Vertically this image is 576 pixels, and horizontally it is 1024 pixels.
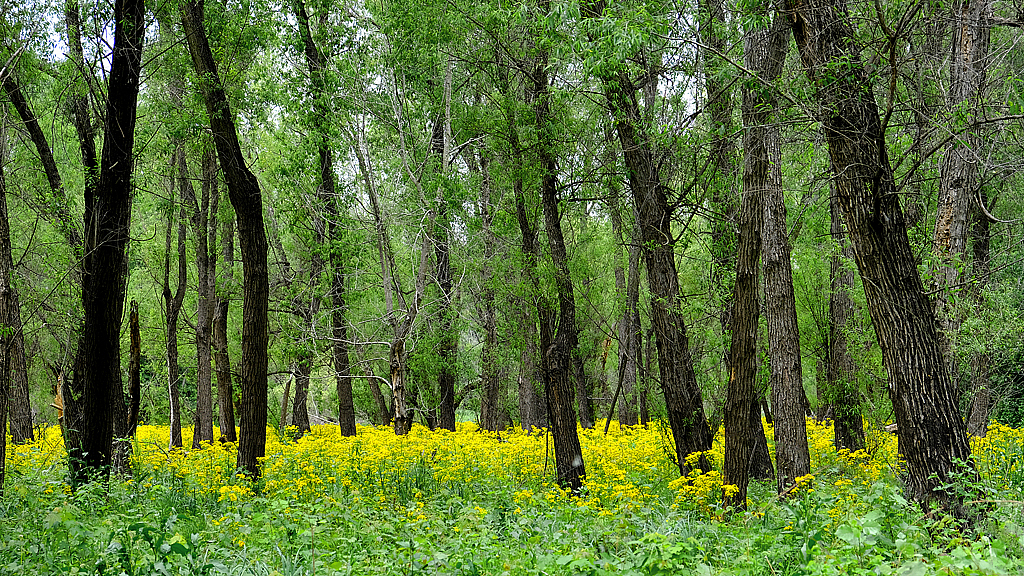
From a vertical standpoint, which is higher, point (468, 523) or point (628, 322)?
point (628, 322)

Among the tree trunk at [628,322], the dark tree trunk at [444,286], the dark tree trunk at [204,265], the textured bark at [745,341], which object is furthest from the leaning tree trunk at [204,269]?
the textured bark at [745,341]

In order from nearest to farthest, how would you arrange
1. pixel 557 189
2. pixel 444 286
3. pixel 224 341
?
pixel 557 189
pixel 224 341
pixel 444 286

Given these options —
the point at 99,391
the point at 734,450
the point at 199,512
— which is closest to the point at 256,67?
the point at 99,391

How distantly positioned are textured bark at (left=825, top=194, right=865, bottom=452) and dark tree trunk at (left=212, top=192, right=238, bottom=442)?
1081cm

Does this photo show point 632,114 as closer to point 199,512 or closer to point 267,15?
point 267,15

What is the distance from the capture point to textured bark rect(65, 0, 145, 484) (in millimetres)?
8078

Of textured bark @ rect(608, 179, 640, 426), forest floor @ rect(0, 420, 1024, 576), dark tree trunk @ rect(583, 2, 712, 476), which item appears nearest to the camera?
forest floor @ rect(0, 420, 1024, 576)

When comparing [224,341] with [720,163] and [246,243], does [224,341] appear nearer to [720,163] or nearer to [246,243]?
[246,243]

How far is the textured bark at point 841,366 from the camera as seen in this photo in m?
11.2

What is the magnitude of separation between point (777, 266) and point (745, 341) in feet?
4.61

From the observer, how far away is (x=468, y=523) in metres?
4.88

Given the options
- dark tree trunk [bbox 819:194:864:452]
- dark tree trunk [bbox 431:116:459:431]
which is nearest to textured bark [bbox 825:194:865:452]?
dark tree trunk [bbox 819:194:864:452]

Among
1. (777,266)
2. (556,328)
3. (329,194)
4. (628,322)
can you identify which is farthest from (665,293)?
(628,322)

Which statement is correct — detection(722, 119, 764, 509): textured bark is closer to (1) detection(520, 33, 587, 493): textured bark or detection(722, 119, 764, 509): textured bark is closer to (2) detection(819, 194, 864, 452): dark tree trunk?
(1) detection(520, 33, 587, 493): textured bark
